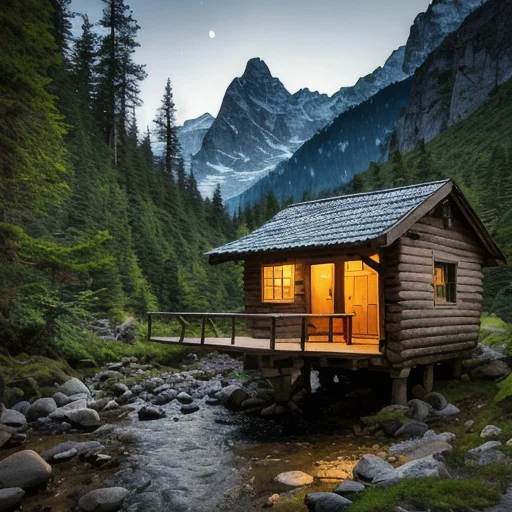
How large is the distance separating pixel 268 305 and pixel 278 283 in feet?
2.51

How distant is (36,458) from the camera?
816cm

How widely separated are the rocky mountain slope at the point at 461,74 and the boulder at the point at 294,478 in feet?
343

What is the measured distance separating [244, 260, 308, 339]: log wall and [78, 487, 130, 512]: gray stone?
7302 millimetres

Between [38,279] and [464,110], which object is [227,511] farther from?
[464,110]

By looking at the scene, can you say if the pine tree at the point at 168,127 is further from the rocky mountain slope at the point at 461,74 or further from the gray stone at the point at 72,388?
the rocky mountain slope at the point at 461,74

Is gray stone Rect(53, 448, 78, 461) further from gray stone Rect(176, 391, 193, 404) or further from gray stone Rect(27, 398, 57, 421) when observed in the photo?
gray stone Rect(176, 391, 193, 404)

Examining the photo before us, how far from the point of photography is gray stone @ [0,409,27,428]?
444 inches

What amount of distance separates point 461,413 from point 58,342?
13.3 metres

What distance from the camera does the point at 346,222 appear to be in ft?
44.8

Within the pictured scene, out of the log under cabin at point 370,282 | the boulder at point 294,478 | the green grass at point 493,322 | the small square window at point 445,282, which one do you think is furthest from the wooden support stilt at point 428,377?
Result: the green grass at point 493,322

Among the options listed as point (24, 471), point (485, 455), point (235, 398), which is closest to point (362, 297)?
point (235, 398)

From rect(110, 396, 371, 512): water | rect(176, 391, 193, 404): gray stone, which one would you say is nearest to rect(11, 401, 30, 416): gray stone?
rect(110, 396, 371, 512): water

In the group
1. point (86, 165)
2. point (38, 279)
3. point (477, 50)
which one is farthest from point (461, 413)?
point (477, 50)

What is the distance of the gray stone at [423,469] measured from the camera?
6934 millimetres
